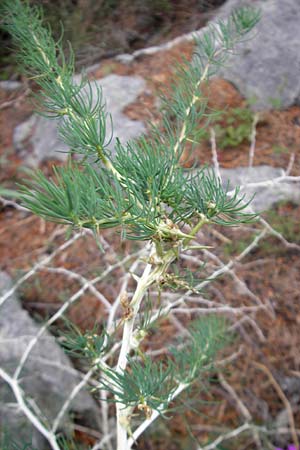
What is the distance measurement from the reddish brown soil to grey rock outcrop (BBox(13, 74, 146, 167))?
0.05 m

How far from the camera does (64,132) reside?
0.52 m

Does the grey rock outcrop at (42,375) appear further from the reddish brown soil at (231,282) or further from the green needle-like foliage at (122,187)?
the green needle-like foliage at (122,187)

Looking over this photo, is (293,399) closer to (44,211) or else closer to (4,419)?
(4,419)

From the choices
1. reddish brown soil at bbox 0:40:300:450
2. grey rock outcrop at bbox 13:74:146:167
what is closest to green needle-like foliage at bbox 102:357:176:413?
reddish brown soil at bbox 0:40:300:450

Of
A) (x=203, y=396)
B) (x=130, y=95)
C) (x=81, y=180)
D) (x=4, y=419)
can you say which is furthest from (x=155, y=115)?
(x=81, y=180)

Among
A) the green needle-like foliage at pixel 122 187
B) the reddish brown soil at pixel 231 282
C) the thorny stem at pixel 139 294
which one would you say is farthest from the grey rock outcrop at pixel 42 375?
the green needle-like foliage at pixel 122 187

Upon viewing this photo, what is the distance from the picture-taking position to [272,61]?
85.6 inches

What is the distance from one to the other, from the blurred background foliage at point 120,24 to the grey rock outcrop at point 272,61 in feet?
0.72

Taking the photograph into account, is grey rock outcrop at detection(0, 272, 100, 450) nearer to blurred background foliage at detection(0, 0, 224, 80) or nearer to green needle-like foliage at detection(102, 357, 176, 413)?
green needle-like foliage at detection(102, 357, 176, 413)

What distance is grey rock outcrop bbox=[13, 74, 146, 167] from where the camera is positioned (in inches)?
79.8

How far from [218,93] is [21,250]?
1059 millimetres

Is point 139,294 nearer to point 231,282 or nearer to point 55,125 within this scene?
point 231,282

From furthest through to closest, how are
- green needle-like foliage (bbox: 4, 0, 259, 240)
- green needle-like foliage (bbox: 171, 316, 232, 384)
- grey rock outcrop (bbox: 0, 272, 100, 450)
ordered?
grey rock outcrop (bbox: 0, 272, 100, 450)
green needle-like foliage (bbox: 171, 316, 232, 384)
green needle-like foliage (bbox: 4, 0, 259, 240)

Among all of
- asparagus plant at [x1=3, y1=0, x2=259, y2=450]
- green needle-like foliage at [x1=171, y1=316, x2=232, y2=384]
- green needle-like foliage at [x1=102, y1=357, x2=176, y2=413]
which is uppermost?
asparagus plant at [x1=3, y1=0, x2=259, y2=450]
